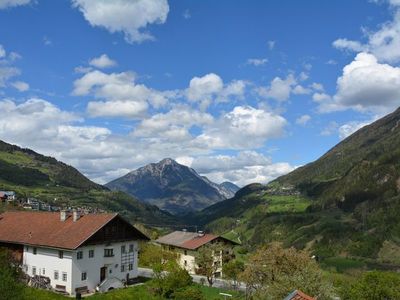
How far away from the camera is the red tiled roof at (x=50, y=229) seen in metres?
65.2

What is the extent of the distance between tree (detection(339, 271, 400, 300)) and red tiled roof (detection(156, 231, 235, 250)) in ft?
186

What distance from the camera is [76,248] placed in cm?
6206

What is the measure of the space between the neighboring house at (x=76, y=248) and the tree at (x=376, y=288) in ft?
120

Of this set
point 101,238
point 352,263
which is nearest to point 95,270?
point 101,238

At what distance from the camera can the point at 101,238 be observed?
67625mm

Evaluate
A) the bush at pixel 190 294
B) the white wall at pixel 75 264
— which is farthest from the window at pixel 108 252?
the bush at pixel 190 294

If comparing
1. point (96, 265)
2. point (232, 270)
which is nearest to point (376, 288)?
point (232, 270)

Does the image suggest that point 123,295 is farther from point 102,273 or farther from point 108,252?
point 108,252

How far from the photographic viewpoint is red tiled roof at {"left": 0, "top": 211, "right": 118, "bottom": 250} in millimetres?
65162

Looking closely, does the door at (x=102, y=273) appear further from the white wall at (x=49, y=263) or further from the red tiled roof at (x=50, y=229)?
the red tiled roof at (x=50, y=229)

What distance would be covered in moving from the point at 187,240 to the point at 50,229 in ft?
119

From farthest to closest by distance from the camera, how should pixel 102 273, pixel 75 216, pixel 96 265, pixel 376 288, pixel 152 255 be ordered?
pixel 152 255, pixel 75 216, pixel 102 273, pixel 96 265, pixel 376 288

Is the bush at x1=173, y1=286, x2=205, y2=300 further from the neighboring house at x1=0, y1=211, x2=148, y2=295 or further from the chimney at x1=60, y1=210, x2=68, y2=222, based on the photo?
the chimney at x1=60, y1=210, x2=68, y2=222

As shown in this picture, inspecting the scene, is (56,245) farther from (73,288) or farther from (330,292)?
(330,292)
